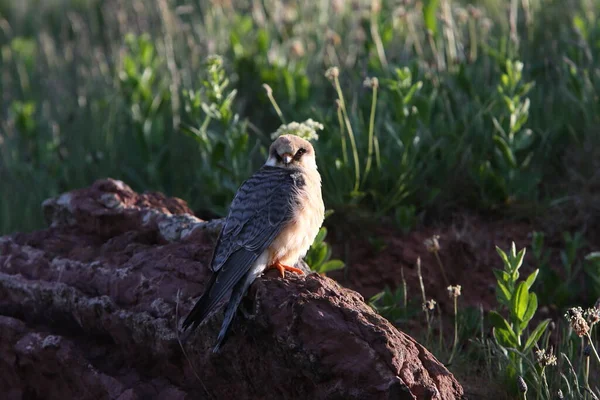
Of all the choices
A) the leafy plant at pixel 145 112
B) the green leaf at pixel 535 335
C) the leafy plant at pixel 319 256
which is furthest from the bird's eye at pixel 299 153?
the leafy plant at pixel 145 112

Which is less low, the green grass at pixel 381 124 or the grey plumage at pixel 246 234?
the grey plumage at pixel 246 234

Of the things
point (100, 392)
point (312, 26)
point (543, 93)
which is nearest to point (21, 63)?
point (312, 26)

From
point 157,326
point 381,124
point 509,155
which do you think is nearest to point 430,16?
point 381,124

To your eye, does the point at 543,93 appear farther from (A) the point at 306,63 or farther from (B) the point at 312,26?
(B) the point at 312,26

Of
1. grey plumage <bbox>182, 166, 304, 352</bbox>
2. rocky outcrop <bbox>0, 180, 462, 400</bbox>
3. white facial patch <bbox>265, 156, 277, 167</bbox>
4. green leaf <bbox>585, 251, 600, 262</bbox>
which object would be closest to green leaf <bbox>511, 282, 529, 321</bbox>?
rocky outcrop <bbox>0, 180, 462, 400</bbox>

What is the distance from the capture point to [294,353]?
3020 mm

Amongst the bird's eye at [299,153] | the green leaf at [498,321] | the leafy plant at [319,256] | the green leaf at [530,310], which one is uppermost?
the bird's eye at [299,153]

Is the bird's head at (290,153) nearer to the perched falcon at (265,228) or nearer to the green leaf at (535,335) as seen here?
the perched falcon at (265,228)

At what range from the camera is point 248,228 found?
138 inches

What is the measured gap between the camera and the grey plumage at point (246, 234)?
125 inches

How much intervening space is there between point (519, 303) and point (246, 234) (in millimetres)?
1088

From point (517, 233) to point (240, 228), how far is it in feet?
6.33

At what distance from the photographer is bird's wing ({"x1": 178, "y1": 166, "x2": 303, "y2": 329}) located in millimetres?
3182

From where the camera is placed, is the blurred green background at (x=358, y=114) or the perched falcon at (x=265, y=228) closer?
the perched falcon at (x=265, y=228)
